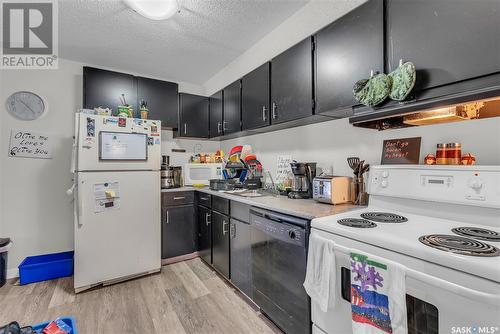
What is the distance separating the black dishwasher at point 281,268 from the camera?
1.29 meters

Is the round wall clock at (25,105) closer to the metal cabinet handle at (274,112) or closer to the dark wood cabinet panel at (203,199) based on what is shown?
the dark wood cabinet panel at (203,199)

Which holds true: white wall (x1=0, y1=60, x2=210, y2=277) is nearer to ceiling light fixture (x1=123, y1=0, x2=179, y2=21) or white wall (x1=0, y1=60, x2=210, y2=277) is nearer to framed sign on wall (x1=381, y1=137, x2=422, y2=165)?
ceiling light fixture (x1=123, y1=0, x2=179, y2=21)

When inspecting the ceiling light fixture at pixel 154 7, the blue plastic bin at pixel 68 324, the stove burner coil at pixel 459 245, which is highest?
the ceiling light fixture at pixel 154 7

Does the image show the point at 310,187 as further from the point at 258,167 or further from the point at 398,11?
the point at 398,11

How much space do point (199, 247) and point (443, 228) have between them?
2.41 meters

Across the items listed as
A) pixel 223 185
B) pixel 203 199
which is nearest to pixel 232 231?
pixel 223 185

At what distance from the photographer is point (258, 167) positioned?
2.56 m

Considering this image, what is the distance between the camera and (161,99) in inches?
118

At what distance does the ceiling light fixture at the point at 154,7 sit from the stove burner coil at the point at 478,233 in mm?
2198

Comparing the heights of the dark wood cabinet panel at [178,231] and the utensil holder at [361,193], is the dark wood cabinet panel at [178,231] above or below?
below

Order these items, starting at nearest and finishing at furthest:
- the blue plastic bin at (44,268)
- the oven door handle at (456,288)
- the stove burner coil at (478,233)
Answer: the oven door handle at (456,288) → the stove burner coil at (478,233) → the blue plastic bin at (44,268)

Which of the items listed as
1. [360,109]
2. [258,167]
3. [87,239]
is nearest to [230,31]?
[258,167]

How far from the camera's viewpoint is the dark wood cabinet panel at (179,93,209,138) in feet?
10.2

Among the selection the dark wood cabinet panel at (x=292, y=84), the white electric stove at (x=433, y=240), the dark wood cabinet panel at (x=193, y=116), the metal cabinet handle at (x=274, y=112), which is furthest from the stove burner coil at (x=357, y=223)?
the dark wood cabinet panel at (x=193, y=116)
